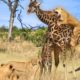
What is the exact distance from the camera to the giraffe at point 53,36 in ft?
20.0

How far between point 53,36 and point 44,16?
15.1 inches

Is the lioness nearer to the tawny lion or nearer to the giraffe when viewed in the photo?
the giraffe

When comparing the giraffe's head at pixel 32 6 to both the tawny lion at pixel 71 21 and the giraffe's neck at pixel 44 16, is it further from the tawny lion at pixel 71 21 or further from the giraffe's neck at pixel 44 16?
the tawny lion at pixel 71 21

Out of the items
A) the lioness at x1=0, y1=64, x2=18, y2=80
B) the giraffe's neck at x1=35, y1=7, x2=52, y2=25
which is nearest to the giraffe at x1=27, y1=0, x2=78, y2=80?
the giraffe's neck at x1=35, y1=7, x2=52, y2=25

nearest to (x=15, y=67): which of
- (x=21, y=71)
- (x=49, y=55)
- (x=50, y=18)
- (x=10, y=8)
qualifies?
(x=21, y=71)

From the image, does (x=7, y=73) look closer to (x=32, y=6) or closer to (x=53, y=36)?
(x=53, y=36)

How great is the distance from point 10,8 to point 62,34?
24.8 meters

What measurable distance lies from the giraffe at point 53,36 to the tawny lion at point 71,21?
0.05 meters

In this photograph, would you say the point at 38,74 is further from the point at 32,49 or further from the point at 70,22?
the point at 32,49

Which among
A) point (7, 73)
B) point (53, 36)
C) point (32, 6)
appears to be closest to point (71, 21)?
point (53, 36)

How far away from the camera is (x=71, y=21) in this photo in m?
6.10

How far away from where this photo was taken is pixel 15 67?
6547 mm

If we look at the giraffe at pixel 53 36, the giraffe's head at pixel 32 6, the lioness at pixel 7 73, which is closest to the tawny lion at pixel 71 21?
the giraffe at pixel 53 36

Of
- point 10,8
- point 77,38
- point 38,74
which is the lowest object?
point 38,74
